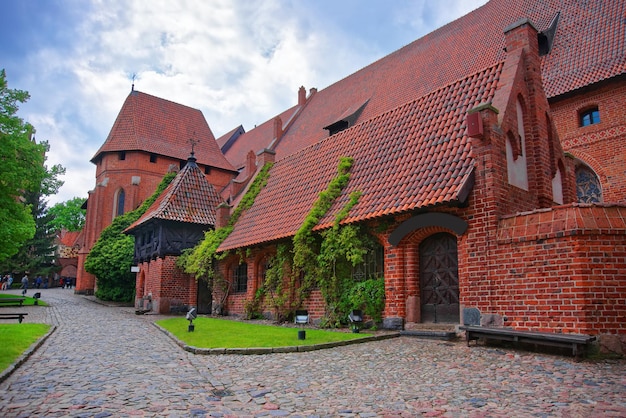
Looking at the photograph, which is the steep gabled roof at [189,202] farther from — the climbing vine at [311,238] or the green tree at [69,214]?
the green tree at [69,214]

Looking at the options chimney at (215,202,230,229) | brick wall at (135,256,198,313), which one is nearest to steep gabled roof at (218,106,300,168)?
chimney at (215,202,230,229)

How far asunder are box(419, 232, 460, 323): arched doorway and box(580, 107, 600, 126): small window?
10666 millimetres

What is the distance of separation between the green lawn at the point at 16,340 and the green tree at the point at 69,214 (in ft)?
171

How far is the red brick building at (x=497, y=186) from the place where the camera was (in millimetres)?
8430

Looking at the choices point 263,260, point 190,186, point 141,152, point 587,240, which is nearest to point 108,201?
point 141,152

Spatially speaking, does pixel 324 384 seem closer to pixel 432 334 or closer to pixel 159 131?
pixel 432 334

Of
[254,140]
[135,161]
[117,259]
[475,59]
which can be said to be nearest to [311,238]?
[475,59]

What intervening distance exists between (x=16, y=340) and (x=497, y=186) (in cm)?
1062

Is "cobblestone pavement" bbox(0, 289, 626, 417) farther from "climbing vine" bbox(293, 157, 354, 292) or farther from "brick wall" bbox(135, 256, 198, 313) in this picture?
"brick wall" bbox(135, 256, 198, 313)

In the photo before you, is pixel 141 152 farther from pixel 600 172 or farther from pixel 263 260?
pixel 600 172

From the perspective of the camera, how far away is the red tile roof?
710 inches

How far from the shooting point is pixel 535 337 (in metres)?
7.77

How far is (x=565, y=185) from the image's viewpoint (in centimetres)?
1384

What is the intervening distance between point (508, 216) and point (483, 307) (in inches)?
73.6
